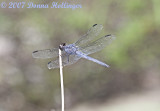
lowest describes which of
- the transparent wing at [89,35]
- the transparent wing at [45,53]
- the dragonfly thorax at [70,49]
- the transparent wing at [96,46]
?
the transparent wing at [45,53]

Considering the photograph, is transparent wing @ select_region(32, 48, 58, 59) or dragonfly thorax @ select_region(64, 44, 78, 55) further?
dragonfly thorax @ select_region(64, 44, 78, 55)

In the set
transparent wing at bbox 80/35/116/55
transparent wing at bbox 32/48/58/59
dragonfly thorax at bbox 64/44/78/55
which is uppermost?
transparent wing at bbox 80/35/116/55

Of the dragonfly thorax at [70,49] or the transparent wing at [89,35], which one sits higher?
the transparent wing at [89,35]

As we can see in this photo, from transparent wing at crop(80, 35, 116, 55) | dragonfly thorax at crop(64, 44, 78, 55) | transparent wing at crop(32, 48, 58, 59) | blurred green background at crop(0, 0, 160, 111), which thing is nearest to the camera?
transparent wing at crop(32, 48, 58, 59)

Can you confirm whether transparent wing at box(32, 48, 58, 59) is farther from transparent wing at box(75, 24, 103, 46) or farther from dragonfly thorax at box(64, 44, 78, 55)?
transparent wing at box(75, 24, 103, 46)

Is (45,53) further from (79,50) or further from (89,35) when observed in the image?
(89,35)

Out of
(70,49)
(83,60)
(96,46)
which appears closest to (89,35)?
(96,46)

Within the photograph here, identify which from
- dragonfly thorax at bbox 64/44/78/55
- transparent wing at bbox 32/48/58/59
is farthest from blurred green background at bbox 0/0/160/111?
transparent wing at bbox 32/48/58/59

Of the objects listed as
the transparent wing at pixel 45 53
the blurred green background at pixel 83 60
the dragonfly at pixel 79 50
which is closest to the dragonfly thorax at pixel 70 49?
the dragonfly at pixel 79 50

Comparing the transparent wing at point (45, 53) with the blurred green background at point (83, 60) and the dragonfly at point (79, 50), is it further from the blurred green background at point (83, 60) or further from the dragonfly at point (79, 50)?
the blurred green background at point (83, 60)

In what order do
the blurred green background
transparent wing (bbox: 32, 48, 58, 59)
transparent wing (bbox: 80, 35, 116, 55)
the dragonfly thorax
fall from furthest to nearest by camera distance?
the blurred green background
transparent wing (bbox: 80, 35, 116, 55)
the dragonfly thorax
transparent wing (bbox: 32, 48, 58, 59)
